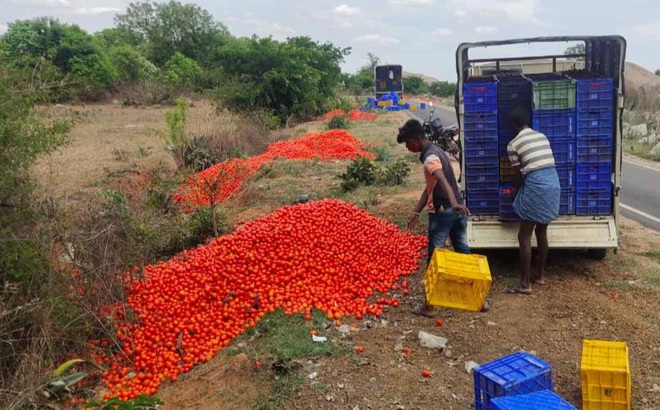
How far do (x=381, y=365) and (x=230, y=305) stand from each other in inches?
69.9

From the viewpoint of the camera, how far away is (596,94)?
5.75m

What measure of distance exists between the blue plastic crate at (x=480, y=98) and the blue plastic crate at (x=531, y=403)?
3.52m

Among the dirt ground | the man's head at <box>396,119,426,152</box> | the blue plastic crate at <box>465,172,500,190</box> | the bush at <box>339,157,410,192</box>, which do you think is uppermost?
the man's head at <box>396,119,426,152</box>

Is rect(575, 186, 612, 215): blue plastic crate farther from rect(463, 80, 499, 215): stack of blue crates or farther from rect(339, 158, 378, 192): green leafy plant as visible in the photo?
rect(339, 158, 378, 192): green leafy plant

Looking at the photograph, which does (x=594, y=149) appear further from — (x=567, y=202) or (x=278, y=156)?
(x=278, y=156)

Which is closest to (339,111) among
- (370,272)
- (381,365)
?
(370,272)

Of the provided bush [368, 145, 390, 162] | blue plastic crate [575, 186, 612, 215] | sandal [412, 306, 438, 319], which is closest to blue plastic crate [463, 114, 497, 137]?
blue plastic crate [575, 186, 612, 215]

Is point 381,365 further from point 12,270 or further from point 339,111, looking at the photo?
point 339,111

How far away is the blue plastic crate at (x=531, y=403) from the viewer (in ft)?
9.73

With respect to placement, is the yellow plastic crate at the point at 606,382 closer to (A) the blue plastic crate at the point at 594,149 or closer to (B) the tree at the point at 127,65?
(A) the blue plastic crate at the point at 594,149

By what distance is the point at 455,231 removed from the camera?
5.66 metres

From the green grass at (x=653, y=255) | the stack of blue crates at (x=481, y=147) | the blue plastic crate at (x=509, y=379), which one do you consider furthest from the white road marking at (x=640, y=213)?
the blue plastic crate at (x=509, y=379)

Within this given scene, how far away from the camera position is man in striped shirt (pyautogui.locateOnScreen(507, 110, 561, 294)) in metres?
5.34

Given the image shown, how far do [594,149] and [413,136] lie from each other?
2.06 meters
